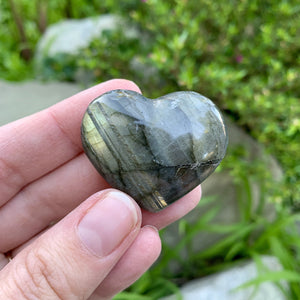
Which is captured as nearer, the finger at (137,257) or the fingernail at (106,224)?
the fingernail at (106,224)

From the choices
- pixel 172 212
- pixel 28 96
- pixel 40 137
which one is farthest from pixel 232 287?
pixel 28 96

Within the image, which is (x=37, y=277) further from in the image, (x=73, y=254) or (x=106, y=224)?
(x=106, y=224)

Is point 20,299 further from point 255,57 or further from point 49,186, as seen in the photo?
point 255,57

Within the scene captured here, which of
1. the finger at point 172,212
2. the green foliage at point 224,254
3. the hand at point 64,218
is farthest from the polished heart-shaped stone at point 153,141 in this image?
the green foliage at point 224,254

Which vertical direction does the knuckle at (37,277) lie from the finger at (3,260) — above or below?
above

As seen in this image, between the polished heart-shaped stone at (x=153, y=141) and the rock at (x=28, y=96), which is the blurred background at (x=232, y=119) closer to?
the rock at (x=28, y=96)

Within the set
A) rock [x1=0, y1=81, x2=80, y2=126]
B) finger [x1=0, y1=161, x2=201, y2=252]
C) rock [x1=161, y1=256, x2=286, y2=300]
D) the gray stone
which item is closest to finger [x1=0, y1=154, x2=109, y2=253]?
finger [x1=0, y1=161, x2=201, y2=252]

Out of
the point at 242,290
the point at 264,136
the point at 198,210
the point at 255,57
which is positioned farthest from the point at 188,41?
the point at 242,290
